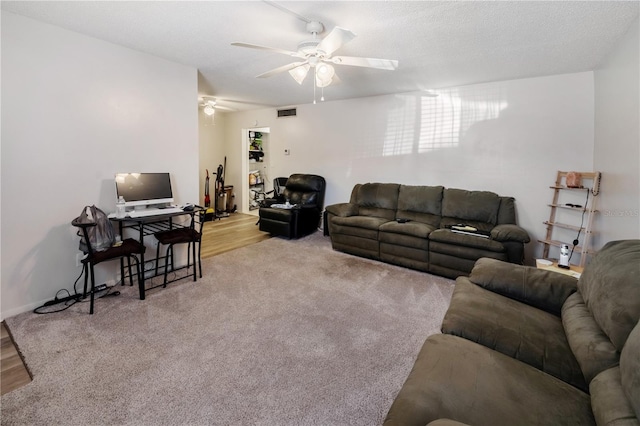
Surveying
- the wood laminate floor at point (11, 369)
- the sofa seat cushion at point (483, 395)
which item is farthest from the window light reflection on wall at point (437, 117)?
the wood laminate floor at point (11, 369)

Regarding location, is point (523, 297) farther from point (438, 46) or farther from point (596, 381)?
point (438, 46)

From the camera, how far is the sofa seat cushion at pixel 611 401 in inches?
36.2

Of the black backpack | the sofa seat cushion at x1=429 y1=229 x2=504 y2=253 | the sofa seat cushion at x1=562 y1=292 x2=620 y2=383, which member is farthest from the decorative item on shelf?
the black backpack

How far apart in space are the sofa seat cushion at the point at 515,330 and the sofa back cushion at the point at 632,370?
301mm

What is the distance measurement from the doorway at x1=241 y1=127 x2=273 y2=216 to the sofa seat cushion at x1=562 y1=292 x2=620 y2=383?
620cm

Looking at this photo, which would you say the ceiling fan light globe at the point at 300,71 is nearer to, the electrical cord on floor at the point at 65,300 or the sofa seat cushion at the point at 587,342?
the sofa seat cushion at the point at 587,342

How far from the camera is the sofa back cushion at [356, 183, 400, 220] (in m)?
4.66

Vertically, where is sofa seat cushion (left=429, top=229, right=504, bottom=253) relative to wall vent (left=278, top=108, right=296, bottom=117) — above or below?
below

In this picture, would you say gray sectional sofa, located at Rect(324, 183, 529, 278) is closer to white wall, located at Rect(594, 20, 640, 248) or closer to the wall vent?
white wall, located at Rect(594, 20, 640, 248)

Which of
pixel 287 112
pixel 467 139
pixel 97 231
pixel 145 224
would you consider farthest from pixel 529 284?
pixel 287 112

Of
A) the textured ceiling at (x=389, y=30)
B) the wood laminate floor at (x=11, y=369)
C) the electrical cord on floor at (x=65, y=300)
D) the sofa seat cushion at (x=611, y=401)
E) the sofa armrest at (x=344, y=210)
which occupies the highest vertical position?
the textured ceiling at (x=389, y=30)

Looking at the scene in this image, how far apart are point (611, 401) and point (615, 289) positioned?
602 millimetres

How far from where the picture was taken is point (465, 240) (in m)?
3.39

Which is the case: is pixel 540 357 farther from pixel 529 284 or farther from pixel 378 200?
pixel 378 200
